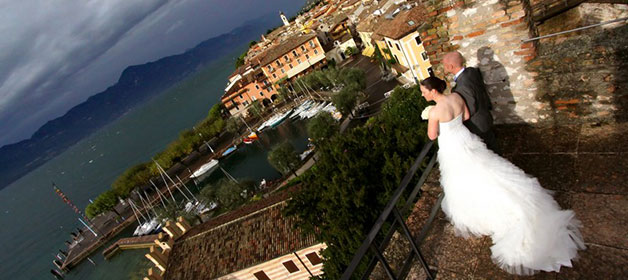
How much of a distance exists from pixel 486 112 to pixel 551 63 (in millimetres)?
1561

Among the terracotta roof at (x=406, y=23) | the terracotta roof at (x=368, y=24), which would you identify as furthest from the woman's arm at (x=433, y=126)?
the terracotta roof at (x=368, y=24)

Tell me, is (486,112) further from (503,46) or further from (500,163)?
(503,46)

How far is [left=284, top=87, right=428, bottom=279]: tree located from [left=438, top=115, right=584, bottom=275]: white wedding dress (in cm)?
567

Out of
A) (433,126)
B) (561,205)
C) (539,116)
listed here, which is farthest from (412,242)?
(539,116)

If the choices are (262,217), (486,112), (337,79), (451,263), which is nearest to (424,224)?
(451,263)

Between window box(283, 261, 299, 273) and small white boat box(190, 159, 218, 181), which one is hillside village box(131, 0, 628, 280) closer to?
window box(283, 261, 299, 273)

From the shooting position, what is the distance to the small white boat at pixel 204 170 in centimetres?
5306

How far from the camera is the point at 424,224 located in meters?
3.76

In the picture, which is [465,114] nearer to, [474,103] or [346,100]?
[474,103]

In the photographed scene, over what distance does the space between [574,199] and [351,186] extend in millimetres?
6640

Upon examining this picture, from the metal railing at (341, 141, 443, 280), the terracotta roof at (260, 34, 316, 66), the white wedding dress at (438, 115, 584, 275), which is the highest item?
the terracotta roof at (260, 34, 316, 66)

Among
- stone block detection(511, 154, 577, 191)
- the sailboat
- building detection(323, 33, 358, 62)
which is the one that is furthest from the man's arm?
building detection(323, 33, 358, 62)

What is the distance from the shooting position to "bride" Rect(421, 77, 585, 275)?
8.87ft

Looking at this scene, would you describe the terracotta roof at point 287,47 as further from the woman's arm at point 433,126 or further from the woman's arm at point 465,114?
the woman's arm at point 433,126
